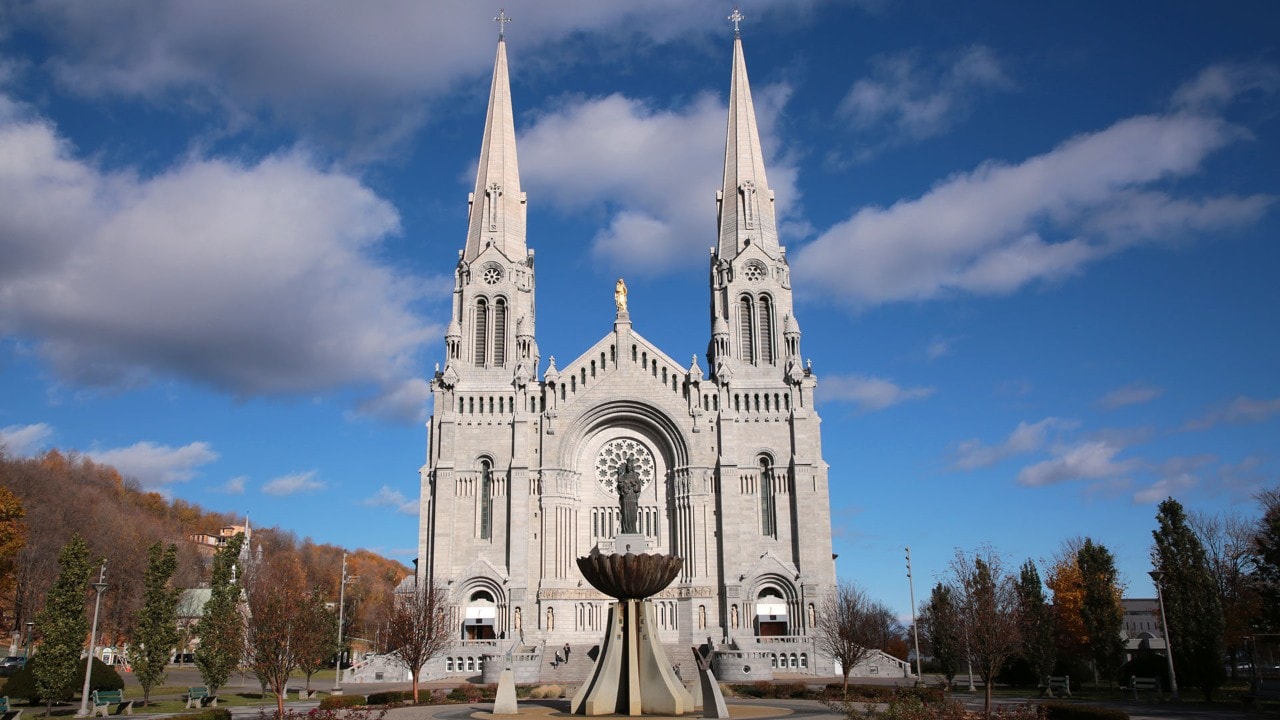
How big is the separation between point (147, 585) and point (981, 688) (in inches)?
1544

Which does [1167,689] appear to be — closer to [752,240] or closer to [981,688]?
[981,688]

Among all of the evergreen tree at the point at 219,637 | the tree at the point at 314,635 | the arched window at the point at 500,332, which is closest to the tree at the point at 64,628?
the evergreen tree at the point at 219,637

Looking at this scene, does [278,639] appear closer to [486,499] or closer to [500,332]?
[486,499]

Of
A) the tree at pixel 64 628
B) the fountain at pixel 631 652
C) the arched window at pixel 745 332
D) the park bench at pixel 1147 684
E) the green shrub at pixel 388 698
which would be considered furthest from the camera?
the arched window at pixel 745 332

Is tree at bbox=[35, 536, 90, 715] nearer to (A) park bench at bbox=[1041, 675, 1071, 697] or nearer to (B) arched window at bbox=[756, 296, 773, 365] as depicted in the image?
(A) park bench at bbox=[1041, 675, 1071, 697]

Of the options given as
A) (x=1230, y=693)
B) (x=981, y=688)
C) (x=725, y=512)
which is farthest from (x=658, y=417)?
(x=1230, y=693)

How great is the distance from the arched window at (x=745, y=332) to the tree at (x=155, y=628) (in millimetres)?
34138

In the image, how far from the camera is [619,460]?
58656 millimetres

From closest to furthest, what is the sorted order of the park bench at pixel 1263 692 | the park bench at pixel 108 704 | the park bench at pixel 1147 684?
the park bench at pixel 1263 692 → the park bench at pixel 108 704 → the park bench at pixel 1147 684

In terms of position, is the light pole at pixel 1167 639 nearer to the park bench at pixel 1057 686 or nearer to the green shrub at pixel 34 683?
the park bench at pixel 1057 686

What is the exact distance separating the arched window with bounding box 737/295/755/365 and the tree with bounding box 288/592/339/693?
2831 cm

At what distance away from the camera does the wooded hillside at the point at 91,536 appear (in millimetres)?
60931

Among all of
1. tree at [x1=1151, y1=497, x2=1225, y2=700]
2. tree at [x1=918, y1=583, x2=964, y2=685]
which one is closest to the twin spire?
tree at [x1=918, y1=583, x2=964, y2=685]

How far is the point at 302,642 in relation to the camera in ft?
114
